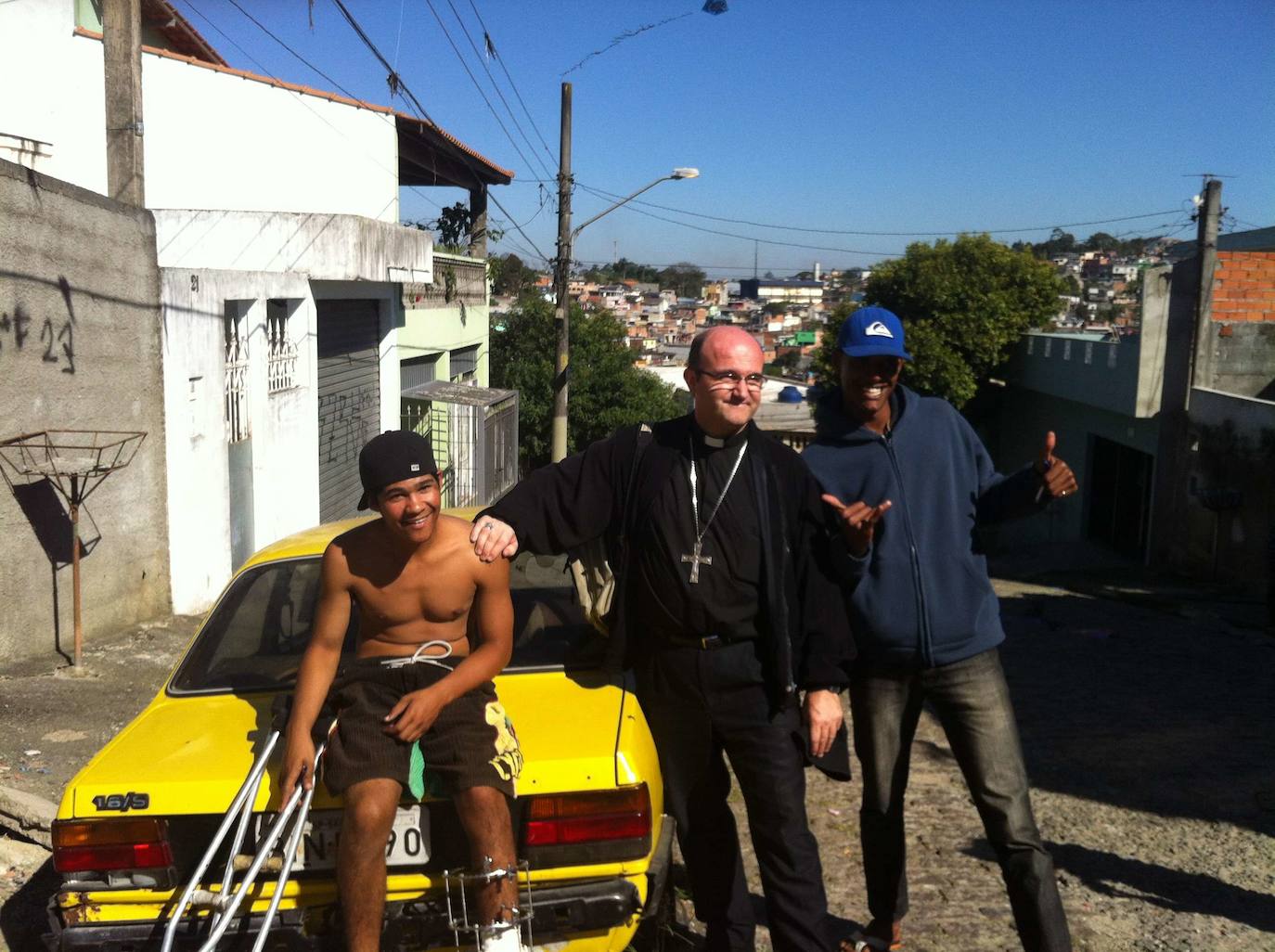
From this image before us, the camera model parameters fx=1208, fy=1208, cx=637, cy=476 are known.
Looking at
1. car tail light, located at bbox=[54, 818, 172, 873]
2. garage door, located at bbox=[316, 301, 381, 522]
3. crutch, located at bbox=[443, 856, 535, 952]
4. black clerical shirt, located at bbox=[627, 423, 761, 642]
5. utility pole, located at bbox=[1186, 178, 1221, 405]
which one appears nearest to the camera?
crutch, located at bbox=[443, 856, 535, 952]

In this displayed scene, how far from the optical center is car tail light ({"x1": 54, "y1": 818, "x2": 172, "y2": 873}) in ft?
9.87

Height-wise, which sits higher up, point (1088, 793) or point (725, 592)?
point (725, 592)

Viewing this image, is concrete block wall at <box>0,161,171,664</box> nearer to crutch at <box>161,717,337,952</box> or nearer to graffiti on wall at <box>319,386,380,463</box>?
graffiti on wall at <box>319,386,380,463</box>

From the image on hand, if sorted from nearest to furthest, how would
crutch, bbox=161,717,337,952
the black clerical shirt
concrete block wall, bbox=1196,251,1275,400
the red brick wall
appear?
crutch, bbox=161,717,337,952 < the black clerical shirt < concrete block wall, bbox=1196,251,1275,400 < the red brick wall

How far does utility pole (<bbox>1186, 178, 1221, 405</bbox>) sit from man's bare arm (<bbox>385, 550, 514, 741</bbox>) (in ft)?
54.7

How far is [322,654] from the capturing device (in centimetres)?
325

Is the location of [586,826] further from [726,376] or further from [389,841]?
[726,376]

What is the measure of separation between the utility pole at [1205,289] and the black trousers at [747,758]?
53.8 ft

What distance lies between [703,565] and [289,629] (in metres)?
1.57

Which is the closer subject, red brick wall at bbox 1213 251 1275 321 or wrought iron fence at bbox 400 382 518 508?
wrought iron fence at bbox 400 382 518 508

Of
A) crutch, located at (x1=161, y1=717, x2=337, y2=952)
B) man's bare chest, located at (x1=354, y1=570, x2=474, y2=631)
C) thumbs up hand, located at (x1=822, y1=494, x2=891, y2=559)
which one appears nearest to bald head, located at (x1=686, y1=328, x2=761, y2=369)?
thumbs up hand, located at (x1=822, y1=494, x2=891, y2=559)

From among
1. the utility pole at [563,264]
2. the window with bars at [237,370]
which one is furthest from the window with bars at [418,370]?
the window with bars at [237,370]

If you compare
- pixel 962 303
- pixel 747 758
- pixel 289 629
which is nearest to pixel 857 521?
pixel 747 758

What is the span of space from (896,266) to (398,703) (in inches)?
1093
